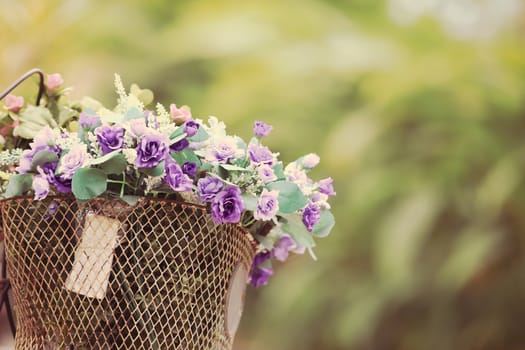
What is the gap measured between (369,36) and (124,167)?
2.81 m

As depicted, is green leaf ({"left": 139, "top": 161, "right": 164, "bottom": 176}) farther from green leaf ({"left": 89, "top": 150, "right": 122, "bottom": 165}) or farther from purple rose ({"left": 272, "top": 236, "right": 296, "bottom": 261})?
purple rose ({"left": 272, "top": 236, "right": 296, "bottom": 261})

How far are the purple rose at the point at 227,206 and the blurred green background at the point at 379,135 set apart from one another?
204cm

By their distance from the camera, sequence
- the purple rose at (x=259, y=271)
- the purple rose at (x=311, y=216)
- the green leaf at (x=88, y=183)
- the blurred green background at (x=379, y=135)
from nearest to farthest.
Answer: the green leaf at (x=88, y=183) < the purple rose at (x=311, y=216) < the purple rose at (x=259, y=271) < the blurred green background at (x=379, y=135)

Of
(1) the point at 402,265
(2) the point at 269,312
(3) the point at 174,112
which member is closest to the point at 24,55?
(2) the point at 269,312

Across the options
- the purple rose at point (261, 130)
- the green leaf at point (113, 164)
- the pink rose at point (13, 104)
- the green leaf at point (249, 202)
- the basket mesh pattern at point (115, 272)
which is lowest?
the basket mesh pattern at point (115, 272)

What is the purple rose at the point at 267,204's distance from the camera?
694 millimetres

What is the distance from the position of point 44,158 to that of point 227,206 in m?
0.17

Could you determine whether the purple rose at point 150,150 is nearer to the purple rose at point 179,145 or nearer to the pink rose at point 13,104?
the purple rose at point 179,145

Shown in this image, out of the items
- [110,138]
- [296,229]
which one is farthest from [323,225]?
[110,138]

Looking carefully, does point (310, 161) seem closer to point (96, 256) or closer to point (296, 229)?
point (296, 229)

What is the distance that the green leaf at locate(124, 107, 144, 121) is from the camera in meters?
0.69

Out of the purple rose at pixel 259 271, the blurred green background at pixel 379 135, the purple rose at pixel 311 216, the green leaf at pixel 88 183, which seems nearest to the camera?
the green leaf at pixel 88 183

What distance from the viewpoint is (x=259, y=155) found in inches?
28.1

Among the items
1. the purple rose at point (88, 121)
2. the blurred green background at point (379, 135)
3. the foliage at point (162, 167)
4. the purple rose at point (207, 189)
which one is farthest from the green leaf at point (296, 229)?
the blurred green background at point (379, 135)
